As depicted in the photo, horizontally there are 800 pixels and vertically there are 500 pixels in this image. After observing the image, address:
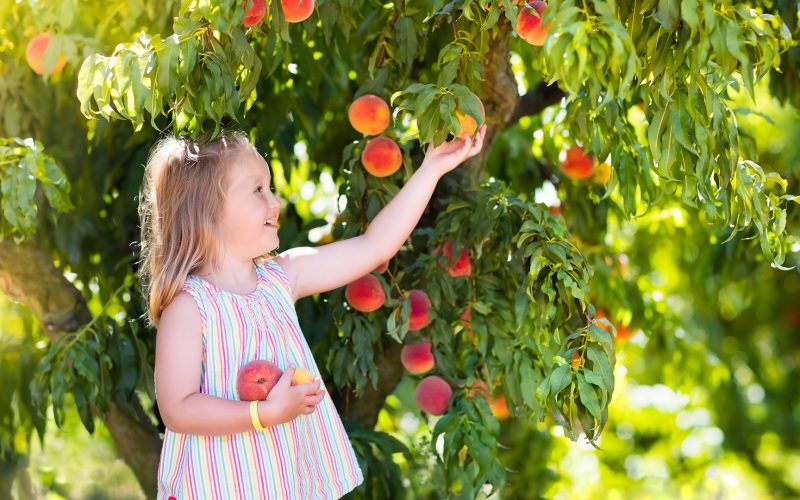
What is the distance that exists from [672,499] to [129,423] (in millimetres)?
3964

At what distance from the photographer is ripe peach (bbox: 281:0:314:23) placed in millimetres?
1824

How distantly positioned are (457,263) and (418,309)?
0.13m

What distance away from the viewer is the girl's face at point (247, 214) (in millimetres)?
1930

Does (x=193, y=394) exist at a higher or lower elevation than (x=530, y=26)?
lower

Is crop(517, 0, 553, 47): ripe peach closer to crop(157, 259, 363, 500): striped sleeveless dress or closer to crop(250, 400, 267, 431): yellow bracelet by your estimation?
crop(157, 259, 363, 500): striped sleeveless dress

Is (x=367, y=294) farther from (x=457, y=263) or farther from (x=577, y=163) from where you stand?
(x=577, y=163)

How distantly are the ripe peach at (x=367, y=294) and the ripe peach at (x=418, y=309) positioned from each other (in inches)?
3.0

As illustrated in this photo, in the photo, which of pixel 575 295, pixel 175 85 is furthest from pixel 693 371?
pixel 175 85

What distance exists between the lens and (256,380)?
5.92 ft

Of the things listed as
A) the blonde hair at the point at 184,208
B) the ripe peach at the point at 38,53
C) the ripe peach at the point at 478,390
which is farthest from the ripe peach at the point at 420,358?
the ripe peach at the point at 38,53

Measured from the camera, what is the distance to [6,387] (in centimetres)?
288

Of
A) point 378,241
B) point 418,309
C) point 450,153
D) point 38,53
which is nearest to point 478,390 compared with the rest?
point 418,309

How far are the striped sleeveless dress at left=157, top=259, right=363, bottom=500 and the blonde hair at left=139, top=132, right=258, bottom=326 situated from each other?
45 millimetres

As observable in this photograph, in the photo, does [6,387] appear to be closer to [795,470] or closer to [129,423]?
[129,423]
